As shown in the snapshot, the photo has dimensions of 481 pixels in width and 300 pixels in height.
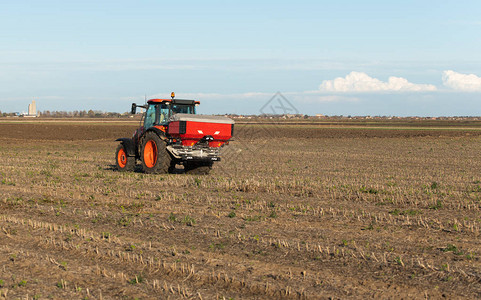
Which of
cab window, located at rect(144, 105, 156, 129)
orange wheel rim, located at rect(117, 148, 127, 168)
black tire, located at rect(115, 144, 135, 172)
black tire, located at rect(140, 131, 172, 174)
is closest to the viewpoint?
black tire, located at rect(140, 131, 172, 174)

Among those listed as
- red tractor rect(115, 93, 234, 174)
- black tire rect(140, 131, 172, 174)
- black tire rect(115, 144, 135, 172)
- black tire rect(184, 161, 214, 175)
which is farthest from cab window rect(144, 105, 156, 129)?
black tire rect(184, 161, 214, 175)

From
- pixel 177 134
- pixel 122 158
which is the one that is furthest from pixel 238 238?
pixel 122 158

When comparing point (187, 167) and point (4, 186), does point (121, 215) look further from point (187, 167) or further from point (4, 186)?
point (187, 167)

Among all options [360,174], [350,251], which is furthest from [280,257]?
[360,174]

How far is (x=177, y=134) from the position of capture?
58.8 ft

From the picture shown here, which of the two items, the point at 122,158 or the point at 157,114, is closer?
the point at 157,114

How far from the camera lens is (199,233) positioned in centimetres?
993

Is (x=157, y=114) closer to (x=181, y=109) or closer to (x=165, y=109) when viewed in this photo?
(x=165, y=109)

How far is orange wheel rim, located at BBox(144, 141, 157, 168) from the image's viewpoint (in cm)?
1889

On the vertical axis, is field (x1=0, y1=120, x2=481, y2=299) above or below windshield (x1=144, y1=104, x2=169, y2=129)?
below

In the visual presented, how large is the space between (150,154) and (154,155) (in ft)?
0.73

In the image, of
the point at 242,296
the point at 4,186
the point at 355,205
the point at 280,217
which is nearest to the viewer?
the point at 242,296

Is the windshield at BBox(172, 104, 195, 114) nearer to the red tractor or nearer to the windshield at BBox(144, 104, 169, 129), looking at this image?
the red tractor

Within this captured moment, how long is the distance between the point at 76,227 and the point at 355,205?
6745 mm
